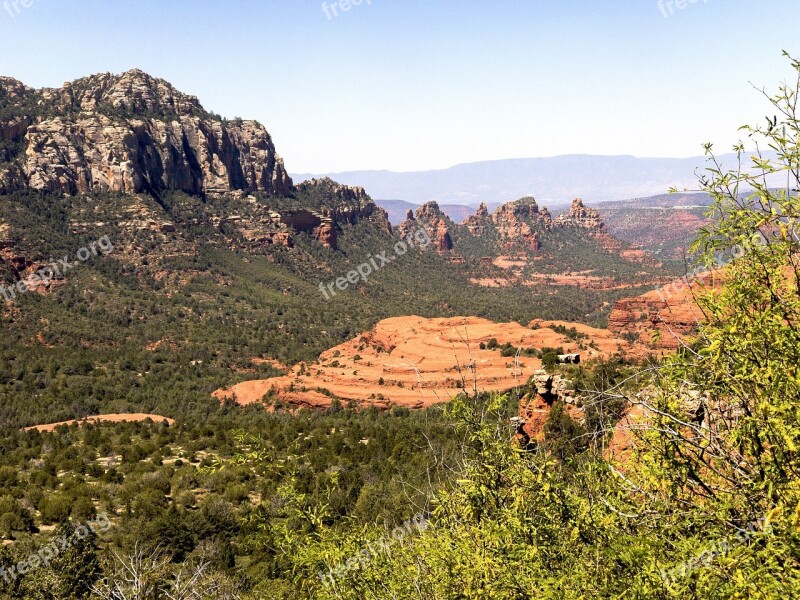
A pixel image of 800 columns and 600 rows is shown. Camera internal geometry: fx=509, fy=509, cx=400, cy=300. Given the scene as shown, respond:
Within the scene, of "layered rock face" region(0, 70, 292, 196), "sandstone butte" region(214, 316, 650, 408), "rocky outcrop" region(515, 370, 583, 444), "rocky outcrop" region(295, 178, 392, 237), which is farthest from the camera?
"rocky outcrop" region(295, 178, 392, 237)

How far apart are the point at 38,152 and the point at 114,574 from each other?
11094 centimetres

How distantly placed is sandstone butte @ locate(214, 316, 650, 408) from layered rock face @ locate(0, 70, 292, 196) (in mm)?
72538

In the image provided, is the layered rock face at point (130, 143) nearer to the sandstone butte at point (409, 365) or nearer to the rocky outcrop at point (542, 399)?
the sandstone butte at point (409, 365)

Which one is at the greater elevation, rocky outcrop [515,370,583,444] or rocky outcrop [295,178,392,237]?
rocky outcrop [295,178,392,237]

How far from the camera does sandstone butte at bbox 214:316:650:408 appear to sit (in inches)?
2080

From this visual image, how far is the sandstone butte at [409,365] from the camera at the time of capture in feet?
173

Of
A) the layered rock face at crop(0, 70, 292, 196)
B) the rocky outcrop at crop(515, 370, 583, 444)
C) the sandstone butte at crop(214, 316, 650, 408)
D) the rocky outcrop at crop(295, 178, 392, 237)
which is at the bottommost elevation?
the sandstone butte at crop(214, 316, 650, 408)

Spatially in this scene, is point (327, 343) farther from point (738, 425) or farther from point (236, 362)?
point (738, 425)

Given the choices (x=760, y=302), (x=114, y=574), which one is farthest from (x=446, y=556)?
(x=114, y=574)

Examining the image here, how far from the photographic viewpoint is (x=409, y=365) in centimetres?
5906

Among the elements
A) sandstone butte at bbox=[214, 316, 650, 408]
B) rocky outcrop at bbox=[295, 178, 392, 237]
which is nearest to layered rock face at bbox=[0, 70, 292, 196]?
rocky outcrop at bbox=[295, 178, 392, 237]

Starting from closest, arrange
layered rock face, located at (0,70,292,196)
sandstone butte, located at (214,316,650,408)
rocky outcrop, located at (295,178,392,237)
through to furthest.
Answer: sandstone butte, located at (214,316,650,408), layered rock face, located at (0,70,292,196), rocky outcrop, located at (295,178,392,237)

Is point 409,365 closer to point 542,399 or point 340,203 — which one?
point 542,399

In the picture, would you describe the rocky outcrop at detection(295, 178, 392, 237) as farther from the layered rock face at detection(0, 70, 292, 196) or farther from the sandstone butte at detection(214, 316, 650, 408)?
the sandstone butte at detection(214, 316, 650, 408)
